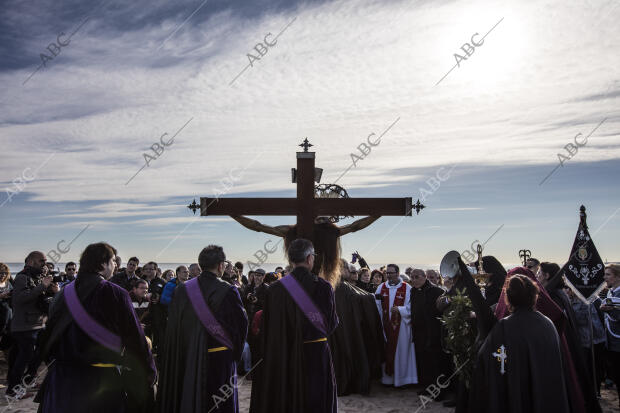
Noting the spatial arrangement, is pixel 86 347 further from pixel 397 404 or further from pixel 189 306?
pixel 397 404

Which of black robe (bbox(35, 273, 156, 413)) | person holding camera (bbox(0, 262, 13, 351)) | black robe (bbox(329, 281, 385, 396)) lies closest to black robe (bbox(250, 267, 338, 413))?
black robe (bbox(35, 273, 156, 413))

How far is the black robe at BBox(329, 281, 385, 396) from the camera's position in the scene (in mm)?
8406

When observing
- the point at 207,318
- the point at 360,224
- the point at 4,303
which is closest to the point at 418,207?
the point at 360,224

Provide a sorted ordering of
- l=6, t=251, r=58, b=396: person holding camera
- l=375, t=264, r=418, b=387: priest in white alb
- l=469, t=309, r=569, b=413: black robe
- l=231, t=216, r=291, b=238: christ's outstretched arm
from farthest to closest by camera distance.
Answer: l=375, t=264, r=418, b=387: priest in white alb → l=6, t=251, r=58, b=396: person holding camera → l=231, t=216, r=291, b=238: christ's outstretched arm → l=469, t=309, r=569, b=413: black robe

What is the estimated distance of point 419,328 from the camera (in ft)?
29.7

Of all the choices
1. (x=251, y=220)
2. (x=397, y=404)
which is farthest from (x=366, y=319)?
(x=251, y=220)

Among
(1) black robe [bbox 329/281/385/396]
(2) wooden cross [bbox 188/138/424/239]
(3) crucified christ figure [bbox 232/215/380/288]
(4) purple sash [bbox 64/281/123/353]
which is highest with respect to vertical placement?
(2) wooden cross [bbox 188/138/424/239]

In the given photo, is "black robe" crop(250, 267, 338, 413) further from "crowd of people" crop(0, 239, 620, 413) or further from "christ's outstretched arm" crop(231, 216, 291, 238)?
"christ's outstretched arm" crop(231, 216, 291, 238)

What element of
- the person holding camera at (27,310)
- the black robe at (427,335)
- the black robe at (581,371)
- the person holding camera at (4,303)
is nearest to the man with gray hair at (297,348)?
the black robe at (581,371)

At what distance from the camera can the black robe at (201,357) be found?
16.3ft

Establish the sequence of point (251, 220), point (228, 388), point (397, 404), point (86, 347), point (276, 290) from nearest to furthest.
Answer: point (86, 347) < point (228, 388) < point (276, 290) < point (251, 220) < point (397, 404)

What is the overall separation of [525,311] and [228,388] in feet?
9.81

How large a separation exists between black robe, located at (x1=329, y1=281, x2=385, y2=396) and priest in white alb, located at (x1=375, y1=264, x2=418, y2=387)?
185mm

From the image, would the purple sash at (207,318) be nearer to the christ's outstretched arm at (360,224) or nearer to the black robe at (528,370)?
the black robe at (528,370)
